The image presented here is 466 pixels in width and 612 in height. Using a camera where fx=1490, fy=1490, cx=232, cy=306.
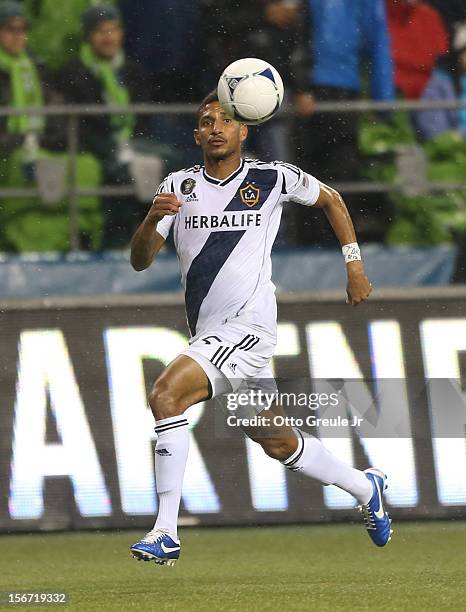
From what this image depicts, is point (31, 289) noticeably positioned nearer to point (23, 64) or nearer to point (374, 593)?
point (23, 64)

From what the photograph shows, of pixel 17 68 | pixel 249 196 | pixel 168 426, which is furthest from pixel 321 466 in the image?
pixel 17 68

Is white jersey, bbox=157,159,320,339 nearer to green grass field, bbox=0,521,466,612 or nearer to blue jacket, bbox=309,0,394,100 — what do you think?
green grass field, bbox=0,521,466,612

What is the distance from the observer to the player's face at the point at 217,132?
6.53 meters

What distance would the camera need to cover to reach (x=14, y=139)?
932cm

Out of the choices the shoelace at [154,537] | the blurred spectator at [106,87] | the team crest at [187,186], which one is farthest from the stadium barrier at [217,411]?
the shoelace at [154,537]

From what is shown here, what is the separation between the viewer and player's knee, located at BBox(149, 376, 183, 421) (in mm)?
6133

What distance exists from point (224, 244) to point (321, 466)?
3.69 feet

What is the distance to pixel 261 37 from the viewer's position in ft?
30.5

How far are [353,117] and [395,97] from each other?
47 centimetres

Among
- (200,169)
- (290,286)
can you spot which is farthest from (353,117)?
(200,169)

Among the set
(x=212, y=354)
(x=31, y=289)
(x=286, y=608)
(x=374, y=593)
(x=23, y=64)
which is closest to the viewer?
(x=286, y=608)

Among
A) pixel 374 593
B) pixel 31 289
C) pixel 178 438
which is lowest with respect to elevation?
pixel 374 593

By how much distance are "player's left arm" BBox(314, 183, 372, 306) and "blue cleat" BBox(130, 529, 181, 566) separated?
1.32 meters

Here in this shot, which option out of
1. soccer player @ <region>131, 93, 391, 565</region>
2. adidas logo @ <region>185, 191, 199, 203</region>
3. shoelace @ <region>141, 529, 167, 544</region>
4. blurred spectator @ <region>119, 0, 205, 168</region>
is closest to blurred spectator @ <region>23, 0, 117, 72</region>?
blurred spectator @ <region>119, 0, 205, 168</region>
